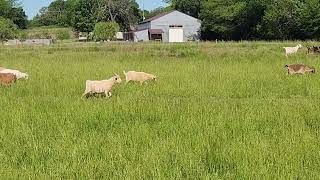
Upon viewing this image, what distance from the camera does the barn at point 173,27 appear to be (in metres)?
73.4

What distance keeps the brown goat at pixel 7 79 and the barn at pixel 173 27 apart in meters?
56.8

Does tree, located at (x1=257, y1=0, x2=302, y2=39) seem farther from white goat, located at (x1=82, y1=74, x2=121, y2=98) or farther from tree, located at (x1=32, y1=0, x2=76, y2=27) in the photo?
tree, located at (x1=32, y1=0, x2=76, y2=27)

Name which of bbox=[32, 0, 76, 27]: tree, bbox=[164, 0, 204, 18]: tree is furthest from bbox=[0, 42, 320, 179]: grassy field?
bbox=[32, 0, 76, 27]: tree

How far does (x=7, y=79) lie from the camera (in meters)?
16.8

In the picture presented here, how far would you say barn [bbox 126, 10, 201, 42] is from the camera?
7338 cm

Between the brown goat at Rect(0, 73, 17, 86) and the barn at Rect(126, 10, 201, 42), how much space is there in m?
56.8

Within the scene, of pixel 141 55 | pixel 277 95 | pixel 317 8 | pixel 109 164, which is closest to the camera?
pixel 109 164

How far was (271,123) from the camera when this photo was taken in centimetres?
900

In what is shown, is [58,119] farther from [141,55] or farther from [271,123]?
[141,55]

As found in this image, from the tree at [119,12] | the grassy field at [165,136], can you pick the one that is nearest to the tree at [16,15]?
the tree at [119,12]

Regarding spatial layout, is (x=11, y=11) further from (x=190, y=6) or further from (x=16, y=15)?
(x=190, y=6)

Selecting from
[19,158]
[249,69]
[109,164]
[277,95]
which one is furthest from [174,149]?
[249,69]

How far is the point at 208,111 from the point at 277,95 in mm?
4852

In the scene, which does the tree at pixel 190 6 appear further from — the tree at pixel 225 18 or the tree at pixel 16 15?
the tree at pixel 16 15
